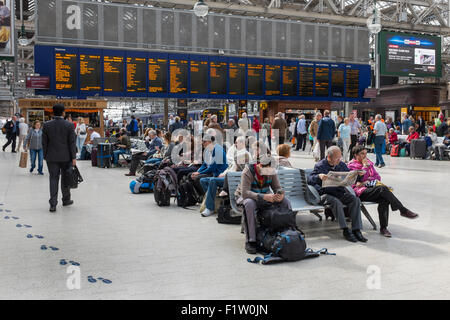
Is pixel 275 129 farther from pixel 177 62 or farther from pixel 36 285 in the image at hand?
pixel 36 285

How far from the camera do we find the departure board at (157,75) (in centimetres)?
2228

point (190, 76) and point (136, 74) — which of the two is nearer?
point (136, 74)

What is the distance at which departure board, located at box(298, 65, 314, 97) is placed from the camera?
2570 centimetres

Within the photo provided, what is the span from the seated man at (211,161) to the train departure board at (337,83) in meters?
19.6

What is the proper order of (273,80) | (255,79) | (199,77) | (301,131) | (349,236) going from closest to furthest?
(349,236) → (301,131) → (199,77) → (255,79) → (273,80)

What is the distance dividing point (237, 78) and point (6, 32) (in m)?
10.7

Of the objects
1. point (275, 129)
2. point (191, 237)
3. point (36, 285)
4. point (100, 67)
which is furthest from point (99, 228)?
point (100, 67)

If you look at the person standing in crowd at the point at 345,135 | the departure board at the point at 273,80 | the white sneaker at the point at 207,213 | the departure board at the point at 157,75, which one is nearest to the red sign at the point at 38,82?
the departure board at the point at 157,75

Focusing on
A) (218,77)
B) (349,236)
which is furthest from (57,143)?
(218,77)

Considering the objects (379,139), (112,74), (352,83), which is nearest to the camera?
(379,139)

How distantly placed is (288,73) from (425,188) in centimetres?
1593

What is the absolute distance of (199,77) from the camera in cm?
2333

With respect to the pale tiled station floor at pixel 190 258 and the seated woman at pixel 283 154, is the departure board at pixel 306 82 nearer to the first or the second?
the pale tiled station floor at pixel 190 258

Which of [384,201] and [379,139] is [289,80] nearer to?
[379,139]
